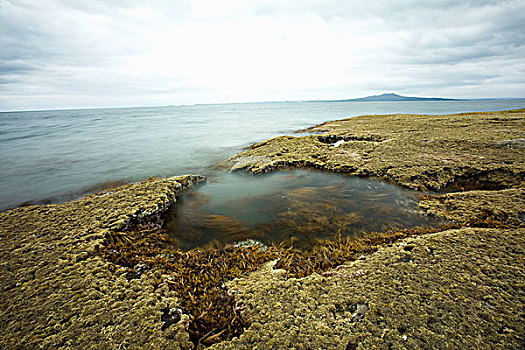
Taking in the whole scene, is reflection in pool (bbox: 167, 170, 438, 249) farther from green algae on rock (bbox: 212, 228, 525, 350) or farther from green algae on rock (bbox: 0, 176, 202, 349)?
green algae on rock (bbox: 0, 176, 202, 349)

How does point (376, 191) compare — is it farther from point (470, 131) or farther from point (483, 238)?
point (470, 131)

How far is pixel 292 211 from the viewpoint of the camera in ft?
28.0

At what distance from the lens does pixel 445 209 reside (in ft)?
23.4

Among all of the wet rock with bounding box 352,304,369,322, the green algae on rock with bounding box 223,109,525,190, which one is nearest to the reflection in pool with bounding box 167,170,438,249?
the green algae on rock with bounding box 223,109,525,190

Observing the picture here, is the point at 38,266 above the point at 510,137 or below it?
below

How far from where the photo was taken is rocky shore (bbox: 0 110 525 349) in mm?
3242

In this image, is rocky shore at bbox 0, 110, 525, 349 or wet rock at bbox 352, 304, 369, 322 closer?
rocky shore at bbox 0, 110, 525, 349

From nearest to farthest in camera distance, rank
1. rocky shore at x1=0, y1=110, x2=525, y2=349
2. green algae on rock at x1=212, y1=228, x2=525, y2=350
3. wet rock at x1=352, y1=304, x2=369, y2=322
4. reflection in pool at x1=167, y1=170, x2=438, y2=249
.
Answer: green algae on rock at x1=212, y1=228, x2=525, y2=350, rocky shore at x1=0, y1=110, x2=525, y2=349, wet rock at x1=352, y1=304, x2=369, y2=322, reflection in pool at x1=167, y1=170, x2=438, y2=249

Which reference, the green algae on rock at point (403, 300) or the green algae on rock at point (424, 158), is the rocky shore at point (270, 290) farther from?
the green algae on rock at point (424, 158)

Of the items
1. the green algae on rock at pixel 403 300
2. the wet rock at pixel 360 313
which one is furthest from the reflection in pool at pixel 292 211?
the wet rock at pixel 360 313

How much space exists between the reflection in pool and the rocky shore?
3.45ft

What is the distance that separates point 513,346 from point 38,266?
836cm

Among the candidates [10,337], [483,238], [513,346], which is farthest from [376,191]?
[10,337]

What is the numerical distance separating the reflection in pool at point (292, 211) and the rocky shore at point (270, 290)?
3.45 ft
